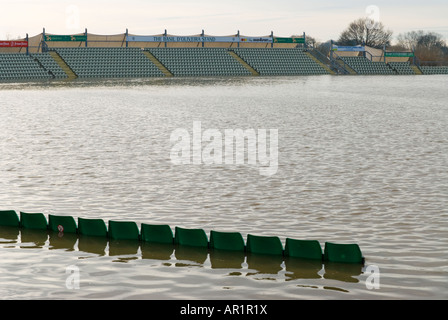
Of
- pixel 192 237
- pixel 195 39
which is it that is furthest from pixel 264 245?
pixel 195 39

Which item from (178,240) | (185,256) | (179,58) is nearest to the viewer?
(185,256)

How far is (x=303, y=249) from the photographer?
39.2 ft

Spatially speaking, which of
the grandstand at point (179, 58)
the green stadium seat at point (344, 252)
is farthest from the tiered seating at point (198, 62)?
the green stadium seat at point (344, 252)

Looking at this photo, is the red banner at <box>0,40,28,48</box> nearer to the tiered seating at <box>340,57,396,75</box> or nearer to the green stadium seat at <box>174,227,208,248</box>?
the tiered seating at <box>340,57,396,75</box>

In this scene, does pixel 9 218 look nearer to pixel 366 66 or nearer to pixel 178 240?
pixel 178 240

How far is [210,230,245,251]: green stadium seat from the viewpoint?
492 inches

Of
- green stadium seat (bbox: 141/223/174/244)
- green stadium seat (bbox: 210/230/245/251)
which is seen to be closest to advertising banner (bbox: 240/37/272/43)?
green stadium seat (bbox: 141/223/174/244)

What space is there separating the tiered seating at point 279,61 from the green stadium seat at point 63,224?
66.2 metres

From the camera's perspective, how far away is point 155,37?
80.6 m

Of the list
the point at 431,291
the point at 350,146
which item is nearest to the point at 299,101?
the point at 350,146

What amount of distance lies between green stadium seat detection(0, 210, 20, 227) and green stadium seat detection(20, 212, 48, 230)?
17cm

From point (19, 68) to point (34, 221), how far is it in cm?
5724

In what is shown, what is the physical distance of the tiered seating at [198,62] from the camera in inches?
3019
